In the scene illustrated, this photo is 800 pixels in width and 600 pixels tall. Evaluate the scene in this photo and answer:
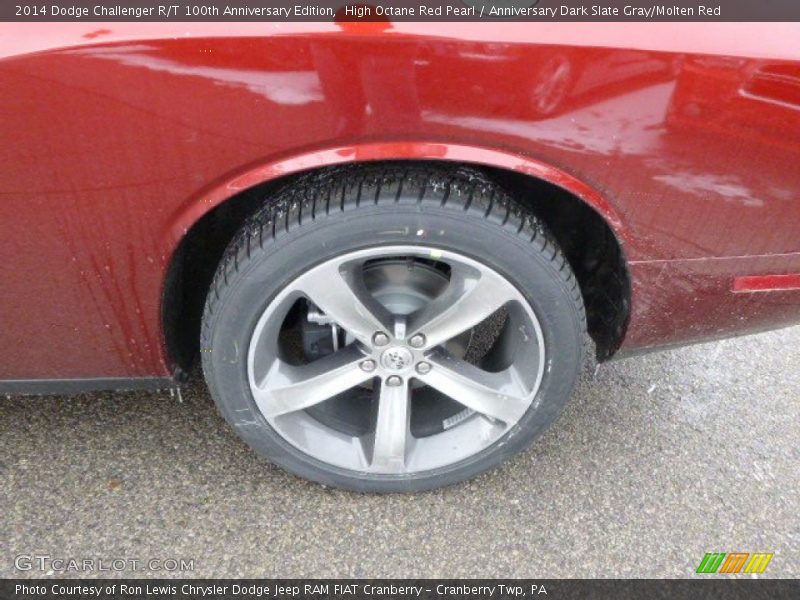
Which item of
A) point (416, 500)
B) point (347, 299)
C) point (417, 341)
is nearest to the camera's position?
point (347, 299)

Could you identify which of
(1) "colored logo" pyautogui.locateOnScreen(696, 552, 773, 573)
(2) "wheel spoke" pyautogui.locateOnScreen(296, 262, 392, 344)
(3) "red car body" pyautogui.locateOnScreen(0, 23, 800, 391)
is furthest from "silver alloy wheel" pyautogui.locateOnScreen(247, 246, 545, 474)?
(1) "colored logo" pyautogui.locateOnScreen(696, 552, 773, 573)

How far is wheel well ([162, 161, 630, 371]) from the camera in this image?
1.79 meters

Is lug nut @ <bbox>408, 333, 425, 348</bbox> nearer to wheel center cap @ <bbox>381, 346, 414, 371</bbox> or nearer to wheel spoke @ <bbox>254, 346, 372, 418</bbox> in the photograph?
wheel center cap @ <bbox>381, 346, 414, 371</bbox>

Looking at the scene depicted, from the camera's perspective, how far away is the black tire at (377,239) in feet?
5.27

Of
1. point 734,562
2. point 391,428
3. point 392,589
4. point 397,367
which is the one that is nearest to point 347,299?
point 397,367

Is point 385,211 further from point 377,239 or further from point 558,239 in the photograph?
point 558,239

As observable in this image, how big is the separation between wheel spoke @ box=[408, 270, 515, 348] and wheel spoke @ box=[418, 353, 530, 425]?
10cm

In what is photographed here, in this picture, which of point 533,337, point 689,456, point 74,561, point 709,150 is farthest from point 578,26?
point 74,561

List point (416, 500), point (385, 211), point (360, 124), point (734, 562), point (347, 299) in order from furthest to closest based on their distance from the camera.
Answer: point (416, 500) < point (734, 562) < point (347, 299) < point (385, 211) < point (360, 124)

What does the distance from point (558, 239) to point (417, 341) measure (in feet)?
1.73

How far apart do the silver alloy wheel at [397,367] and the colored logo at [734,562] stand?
669mm

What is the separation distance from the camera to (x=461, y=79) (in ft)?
4.77

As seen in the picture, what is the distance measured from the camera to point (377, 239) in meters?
1.63

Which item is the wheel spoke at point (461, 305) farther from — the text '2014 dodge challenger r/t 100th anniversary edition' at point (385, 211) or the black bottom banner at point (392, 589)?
the black bottom banner at point (392, 589)
